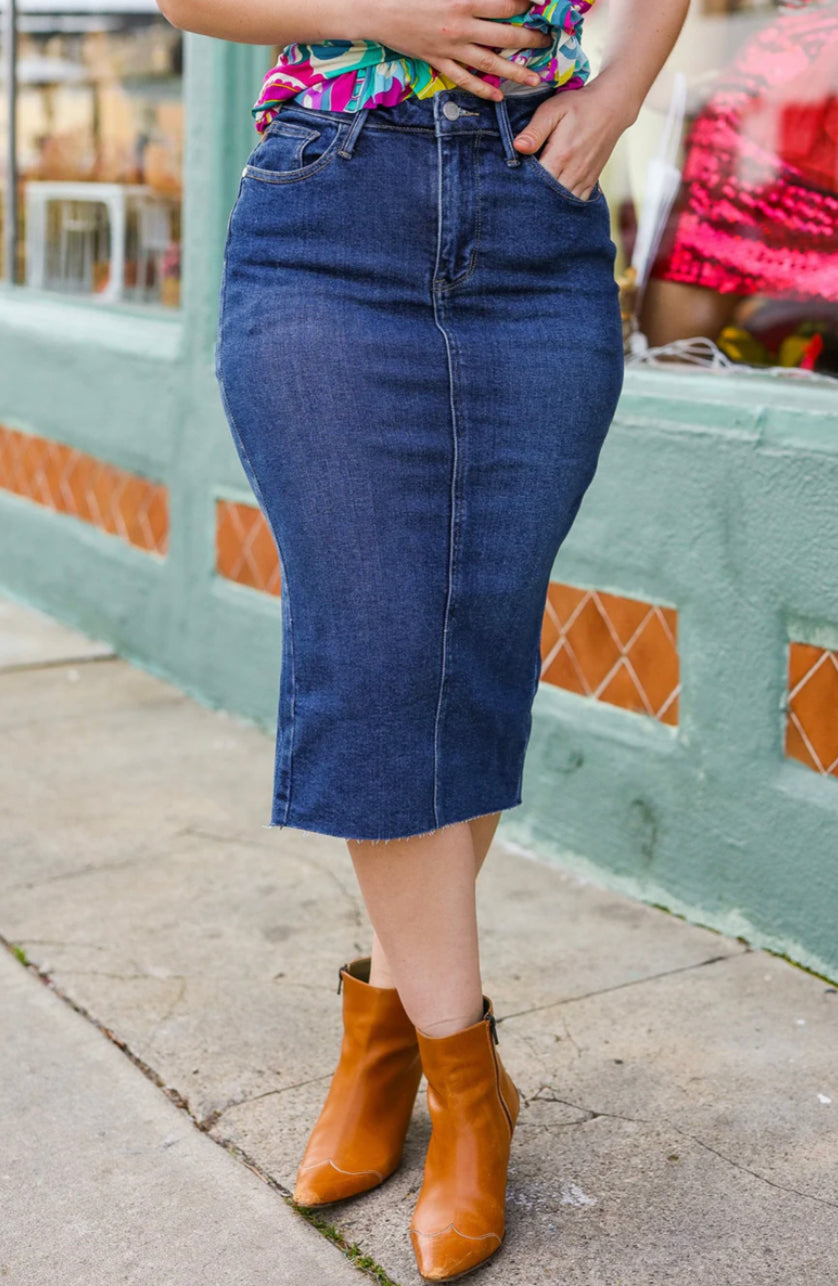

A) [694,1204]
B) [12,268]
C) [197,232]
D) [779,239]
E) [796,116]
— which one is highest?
[796,116]

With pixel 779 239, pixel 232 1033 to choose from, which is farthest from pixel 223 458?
pixel 232 1033

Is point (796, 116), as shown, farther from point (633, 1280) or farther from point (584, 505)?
point (633, 1280)

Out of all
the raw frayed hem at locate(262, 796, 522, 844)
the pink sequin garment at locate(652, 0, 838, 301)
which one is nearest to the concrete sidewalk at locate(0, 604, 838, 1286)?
the raw frayed hem at locate(262, 796, 522, 844)

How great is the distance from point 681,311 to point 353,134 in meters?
1.65

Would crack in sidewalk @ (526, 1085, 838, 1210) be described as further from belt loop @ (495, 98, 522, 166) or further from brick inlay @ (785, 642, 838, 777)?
belt loop @ (495, 98, 522, 166)

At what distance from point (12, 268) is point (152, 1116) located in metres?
4.23

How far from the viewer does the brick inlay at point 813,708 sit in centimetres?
273

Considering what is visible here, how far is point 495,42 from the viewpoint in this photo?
1742 mm

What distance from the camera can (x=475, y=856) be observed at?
202 centimetres

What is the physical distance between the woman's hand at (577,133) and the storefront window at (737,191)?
3.85ft

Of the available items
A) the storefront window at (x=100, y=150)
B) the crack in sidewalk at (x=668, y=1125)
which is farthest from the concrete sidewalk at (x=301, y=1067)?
the storefront window at (x=100, y=150)

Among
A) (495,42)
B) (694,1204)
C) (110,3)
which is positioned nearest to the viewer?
(495,42)

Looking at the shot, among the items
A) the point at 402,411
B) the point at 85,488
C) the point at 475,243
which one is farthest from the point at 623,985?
the point at 85,488

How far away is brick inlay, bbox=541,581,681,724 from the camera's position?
10.0 feet
